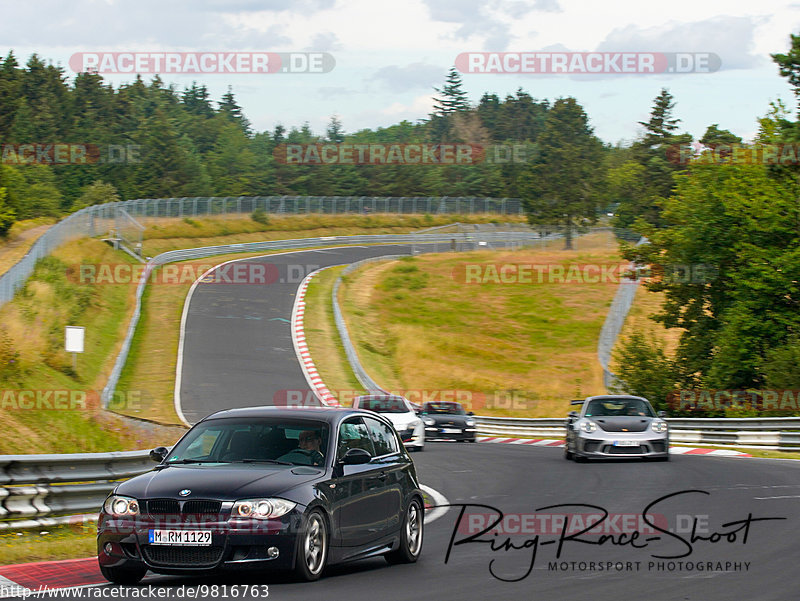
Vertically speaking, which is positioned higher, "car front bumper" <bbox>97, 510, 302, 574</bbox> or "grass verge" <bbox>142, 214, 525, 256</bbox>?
"grass verge" <bbox>142, 214, 525, 256</bbox>

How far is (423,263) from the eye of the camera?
73.4 meters

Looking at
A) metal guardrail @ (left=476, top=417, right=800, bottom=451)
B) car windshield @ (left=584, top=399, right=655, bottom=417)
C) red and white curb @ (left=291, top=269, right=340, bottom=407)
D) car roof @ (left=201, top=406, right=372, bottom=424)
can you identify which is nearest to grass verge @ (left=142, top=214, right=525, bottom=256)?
red and white curb @ (left=291, top=269, right=340, bottom=407)

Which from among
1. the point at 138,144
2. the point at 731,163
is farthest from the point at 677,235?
the point at 138,144

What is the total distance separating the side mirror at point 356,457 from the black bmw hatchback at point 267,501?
0.03 ft

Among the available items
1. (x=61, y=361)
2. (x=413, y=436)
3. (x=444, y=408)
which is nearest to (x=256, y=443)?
(x=413, y=436)

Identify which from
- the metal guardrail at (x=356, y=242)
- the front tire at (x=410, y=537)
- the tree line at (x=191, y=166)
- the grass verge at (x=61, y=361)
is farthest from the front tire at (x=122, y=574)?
the tree line at (x=191, y=166)

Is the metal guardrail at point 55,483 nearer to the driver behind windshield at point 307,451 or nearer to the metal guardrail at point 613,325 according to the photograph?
the driver behind windshield at point 307,451

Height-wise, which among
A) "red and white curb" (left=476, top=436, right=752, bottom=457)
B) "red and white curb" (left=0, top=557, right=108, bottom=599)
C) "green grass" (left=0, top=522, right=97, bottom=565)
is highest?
"red and white curb" (left=0, top=557, right=108, bottom=599)

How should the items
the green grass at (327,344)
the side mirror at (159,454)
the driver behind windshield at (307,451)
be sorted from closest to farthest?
the driver behind windshield at (307,451), the side mirror at (159,454), the green grass at (327,344)

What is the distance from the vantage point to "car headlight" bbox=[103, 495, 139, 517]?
792cm

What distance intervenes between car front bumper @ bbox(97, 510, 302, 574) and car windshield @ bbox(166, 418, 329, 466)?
970 mm

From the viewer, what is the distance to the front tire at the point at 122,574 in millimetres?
7973

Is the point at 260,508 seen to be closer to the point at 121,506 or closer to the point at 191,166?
the point at 121,506

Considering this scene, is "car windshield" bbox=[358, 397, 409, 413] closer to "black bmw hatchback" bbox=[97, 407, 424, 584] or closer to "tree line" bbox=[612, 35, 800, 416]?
"tree line" bbox=[612, 35, 800, 416]
